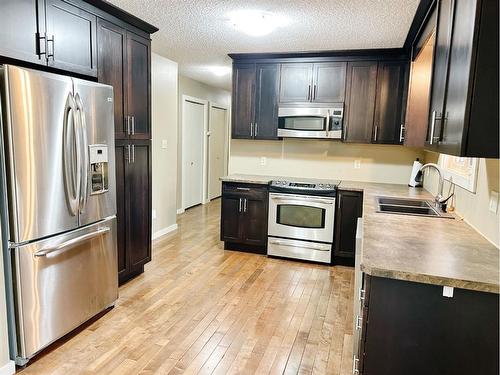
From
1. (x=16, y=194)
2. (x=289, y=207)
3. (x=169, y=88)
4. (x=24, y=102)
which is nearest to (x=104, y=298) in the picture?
(x=16, y=194)

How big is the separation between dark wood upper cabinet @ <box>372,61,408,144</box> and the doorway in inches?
130

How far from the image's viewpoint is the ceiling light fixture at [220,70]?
5152 millimetres

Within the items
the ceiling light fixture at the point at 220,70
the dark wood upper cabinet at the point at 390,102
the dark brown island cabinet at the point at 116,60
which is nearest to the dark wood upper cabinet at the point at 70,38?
the dark brown island cabinet at the point at 116,60

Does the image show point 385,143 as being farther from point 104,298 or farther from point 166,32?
point 104,298

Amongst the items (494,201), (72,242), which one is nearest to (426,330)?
(494,201)

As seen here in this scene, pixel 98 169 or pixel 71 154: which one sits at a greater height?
pixel 71 154

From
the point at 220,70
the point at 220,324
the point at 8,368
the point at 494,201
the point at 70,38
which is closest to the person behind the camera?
the point at 494,201

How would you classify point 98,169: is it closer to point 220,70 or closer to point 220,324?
point 220,324

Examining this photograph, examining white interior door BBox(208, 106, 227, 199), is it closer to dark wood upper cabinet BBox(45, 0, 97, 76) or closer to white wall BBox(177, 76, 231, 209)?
white wall BBox(177, 76, 231, 209)

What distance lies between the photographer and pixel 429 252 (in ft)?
5.63

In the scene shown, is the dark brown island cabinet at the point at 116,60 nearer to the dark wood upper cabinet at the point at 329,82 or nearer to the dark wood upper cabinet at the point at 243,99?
the dark wood upper cabinet at the point at 243,99

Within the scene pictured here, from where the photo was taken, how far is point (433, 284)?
1.45 metres

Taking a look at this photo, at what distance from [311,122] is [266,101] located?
2.08 feet

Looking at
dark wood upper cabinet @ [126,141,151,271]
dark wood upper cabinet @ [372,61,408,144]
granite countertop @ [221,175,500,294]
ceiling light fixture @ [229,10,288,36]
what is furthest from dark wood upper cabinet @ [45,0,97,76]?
dark wood upper cabinet @ [372,61,408,144]
